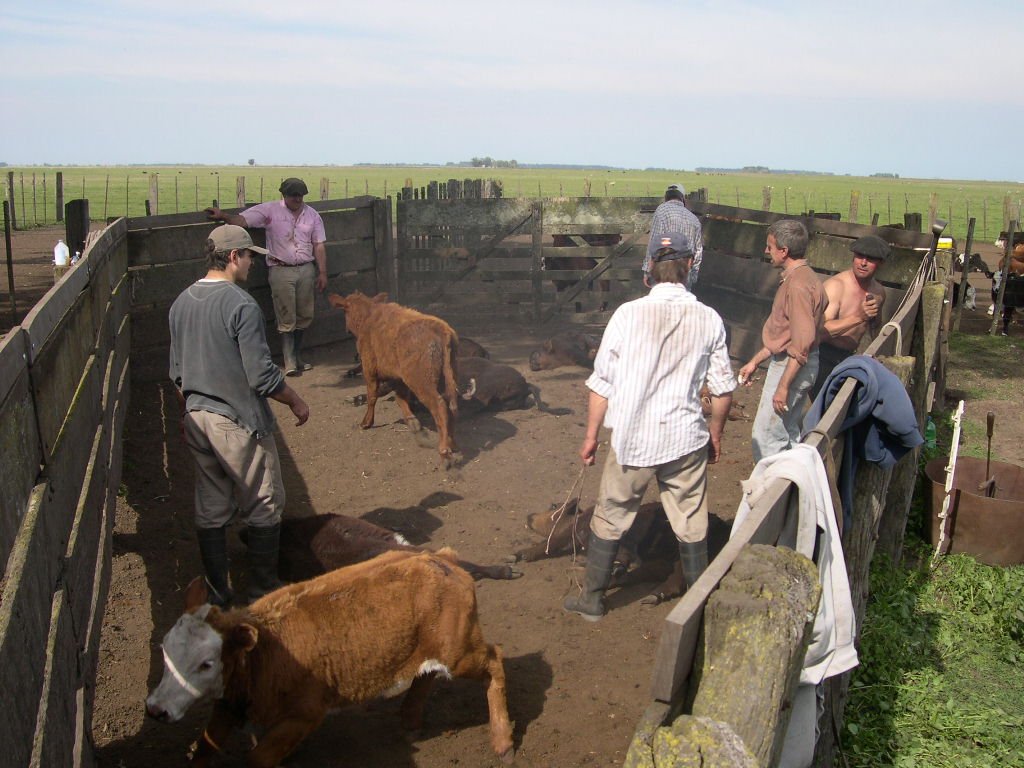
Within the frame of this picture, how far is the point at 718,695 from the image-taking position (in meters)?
2.39

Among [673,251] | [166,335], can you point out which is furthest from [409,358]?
[673,251]

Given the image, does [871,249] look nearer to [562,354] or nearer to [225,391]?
[225,391]

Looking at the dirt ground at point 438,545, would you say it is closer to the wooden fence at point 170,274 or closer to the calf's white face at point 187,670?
the wooden fence at point 170,274

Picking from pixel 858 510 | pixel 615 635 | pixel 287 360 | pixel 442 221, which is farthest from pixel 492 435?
pixel 442 221

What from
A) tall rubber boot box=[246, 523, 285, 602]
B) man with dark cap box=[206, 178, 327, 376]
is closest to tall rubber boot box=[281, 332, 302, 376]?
man with dark cap box=[206, 178, 327, 376]

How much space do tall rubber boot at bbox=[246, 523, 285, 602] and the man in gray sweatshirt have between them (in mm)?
67

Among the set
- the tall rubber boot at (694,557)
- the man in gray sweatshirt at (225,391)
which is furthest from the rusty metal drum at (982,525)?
the man in gray sweatshirt at (225,391)

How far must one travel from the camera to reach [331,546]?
5754 mm

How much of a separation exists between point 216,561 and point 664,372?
289 centimetres

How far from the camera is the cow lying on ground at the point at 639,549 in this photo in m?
5.83

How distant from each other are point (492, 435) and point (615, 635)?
4000mm

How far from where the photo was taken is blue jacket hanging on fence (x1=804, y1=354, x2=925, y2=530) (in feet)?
14.1

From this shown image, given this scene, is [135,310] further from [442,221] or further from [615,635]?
[615,635]

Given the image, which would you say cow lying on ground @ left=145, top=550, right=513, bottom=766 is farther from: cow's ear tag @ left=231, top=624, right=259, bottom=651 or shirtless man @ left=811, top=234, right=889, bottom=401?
shirtless man @ left=811, top=234, right=889, bottom=401
